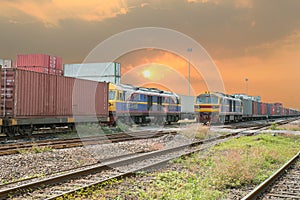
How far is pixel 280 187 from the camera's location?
740cm

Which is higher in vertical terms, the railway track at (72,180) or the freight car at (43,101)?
the freight car at (43,101)

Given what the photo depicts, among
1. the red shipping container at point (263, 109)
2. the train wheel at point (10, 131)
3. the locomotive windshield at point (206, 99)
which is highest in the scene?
the locomotive windshield at point (206, 99)

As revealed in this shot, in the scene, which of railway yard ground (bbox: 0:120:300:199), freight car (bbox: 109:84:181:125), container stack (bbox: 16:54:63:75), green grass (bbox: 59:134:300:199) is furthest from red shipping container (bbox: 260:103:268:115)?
green grass (bbox: 59:134:300:199)

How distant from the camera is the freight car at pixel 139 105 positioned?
24.3 metres

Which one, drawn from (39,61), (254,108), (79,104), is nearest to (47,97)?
(79,104)

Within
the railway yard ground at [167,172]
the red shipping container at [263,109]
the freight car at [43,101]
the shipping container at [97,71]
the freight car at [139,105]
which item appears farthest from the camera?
the red shipping container at [263,109]

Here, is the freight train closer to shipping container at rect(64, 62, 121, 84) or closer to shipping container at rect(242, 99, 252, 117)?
shipping container at rect(242, 99, 252, 117)

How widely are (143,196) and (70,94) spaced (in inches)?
576

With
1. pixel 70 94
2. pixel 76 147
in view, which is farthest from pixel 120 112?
pixel 76 147

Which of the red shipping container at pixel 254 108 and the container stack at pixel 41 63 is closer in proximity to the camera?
the container stack at pixel 41 63

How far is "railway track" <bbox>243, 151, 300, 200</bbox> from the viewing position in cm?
Result: 653

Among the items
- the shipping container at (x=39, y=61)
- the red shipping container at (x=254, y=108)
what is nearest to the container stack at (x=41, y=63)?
the shipping container at (x=39, y=61)

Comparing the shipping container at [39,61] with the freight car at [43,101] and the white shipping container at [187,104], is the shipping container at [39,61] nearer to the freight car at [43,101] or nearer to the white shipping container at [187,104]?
the white shipping container at [187,104]

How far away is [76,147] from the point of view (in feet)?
45.0
